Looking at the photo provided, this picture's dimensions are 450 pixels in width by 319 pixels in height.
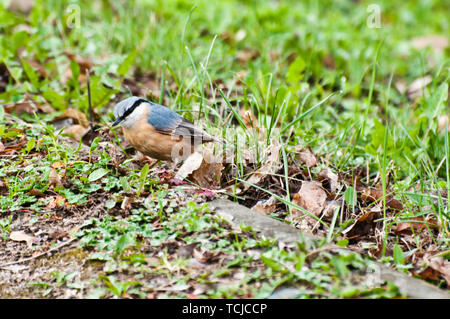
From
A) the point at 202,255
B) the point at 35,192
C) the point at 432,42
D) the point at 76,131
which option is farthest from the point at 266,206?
the point at 432,42

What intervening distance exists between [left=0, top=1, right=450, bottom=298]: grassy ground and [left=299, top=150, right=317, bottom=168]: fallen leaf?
15 mm

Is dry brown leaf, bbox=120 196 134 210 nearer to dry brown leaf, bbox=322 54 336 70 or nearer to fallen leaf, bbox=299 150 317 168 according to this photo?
fallen leaf, bbox=299 150 317 168

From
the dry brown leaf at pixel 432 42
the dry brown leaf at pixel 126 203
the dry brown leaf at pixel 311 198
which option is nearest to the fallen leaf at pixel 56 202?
the dry brown leaf at pixel 126 203

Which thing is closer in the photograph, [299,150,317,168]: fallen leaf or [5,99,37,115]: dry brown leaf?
[299,150,317,168]: fallen leaf

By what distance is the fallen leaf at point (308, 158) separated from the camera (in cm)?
400

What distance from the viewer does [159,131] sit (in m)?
3.88

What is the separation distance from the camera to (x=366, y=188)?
3.94 metres

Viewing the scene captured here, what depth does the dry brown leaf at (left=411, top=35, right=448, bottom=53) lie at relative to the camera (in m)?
7.62

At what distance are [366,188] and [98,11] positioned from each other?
4.44 meters

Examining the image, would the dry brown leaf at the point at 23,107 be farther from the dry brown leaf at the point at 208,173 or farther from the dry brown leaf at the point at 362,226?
the dry brown leaf at the point at 362,226

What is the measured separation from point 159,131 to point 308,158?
115cm

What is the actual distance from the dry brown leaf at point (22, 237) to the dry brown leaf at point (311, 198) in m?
1.64

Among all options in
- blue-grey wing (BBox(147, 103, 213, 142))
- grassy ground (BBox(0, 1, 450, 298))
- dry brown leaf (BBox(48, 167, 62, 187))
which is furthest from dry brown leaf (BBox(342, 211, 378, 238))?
dry brown leaf (BBox(48, 167, 62, 187))

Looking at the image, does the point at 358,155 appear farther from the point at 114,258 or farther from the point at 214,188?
the point at 114,258
